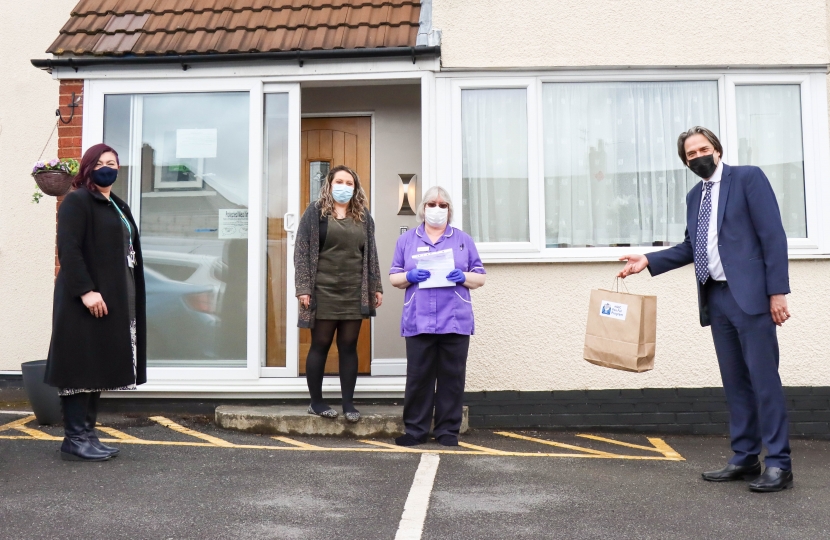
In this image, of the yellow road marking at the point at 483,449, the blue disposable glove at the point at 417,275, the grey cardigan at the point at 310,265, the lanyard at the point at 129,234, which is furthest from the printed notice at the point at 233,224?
the yellow road marking at the point at 483,449

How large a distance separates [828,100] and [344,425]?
14.9 ft

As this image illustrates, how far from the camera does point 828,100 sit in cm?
626

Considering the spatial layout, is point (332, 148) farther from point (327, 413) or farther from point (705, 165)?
point (705, 165)

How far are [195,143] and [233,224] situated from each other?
0.76 m

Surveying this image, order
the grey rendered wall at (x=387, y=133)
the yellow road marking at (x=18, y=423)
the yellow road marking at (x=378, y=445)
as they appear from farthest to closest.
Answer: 1. the grey rendered wall at (x=387, y=133)
2. the yellow road marking at (x=18, y=423)
3. the yellow road marking at (x=378, y=445)

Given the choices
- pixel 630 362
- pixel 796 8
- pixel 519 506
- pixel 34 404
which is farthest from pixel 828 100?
pixel 34 404

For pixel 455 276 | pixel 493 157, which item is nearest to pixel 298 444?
pixel 455 276

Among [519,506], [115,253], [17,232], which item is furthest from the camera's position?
[17,232]

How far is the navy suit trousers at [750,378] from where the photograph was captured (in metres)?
4.20

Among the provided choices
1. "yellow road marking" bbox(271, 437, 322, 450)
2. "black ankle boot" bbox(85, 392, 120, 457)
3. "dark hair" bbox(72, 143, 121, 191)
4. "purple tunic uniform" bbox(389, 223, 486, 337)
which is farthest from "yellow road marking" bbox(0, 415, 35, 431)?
"purple tunic uniform" bbox(389, 223, 486, 337)

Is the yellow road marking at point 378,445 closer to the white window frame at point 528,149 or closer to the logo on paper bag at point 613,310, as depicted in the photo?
the logo on paper bag at point 613,310

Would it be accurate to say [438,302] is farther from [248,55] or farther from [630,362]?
[248,55]

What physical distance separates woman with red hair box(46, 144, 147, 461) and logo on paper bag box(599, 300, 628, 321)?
113 inches

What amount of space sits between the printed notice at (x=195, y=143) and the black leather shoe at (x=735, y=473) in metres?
4.47
